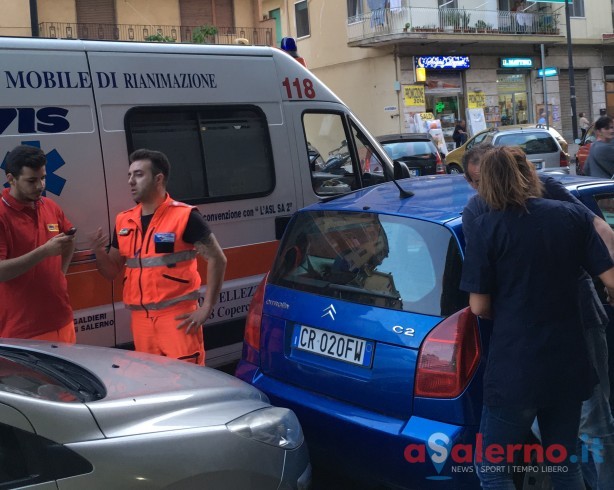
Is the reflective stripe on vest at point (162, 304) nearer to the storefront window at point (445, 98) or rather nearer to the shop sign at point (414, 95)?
the shop sign at point (414, 95)

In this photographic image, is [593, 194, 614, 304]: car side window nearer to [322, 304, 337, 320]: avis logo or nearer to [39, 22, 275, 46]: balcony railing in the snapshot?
[322, 304, 337, 320]: avis logo

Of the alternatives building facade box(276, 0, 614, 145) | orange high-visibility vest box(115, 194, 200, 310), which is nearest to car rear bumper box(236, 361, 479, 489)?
orange high-visibility vest box(115, 194, 200, 310)

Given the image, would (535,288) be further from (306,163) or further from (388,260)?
(306,163)

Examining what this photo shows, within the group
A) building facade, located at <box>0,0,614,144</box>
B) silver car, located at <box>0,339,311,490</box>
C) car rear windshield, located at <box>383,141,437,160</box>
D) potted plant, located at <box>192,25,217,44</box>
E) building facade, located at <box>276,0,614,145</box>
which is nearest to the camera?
silver car, located at <box>0,339,311,490</box>

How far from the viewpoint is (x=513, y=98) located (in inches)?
1198

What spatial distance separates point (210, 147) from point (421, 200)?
2.18m

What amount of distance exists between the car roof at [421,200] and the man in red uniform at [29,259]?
1462 millimetres

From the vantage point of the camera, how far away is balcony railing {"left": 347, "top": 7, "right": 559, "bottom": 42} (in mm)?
25703

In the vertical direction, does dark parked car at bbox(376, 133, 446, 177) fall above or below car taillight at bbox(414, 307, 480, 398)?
above

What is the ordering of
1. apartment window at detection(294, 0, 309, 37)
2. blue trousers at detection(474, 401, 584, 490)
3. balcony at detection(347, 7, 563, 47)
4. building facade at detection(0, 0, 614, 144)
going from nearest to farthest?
blue trousers at detection(474, 401, 584, 490), building facade at detection(0, 0, 614, 144), balcony at detection(347, 7, 563, 47), apartment window at detection(294, 0, 309, 37)

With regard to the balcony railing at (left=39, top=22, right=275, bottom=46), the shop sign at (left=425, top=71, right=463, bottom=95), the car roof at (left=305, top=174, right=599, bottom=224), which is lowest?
the car roof at (left=305, top=174, right=599, bottom=224)

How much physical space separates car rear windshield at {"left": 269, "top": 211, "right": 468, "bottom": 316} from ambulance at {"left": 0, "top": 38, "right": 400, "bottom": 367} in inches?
57.1

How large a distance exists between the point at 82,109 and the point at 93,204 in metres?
0.62

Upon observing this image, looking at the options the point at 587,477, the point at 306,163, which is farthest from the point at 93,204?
the point at 587,477
